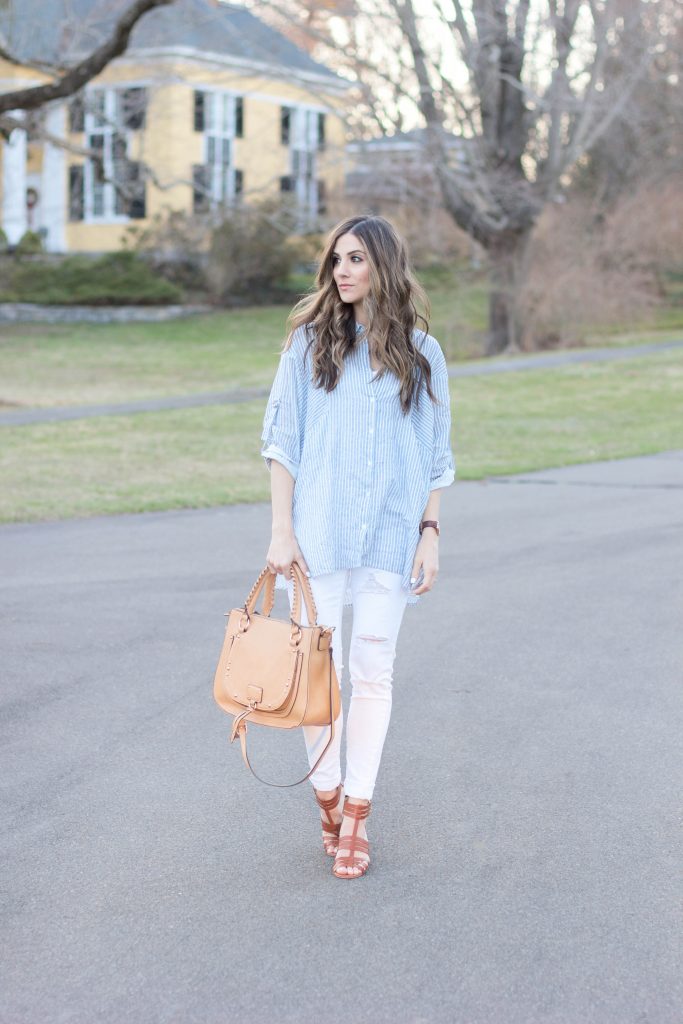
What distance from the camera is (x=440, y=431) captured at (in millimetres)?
4199

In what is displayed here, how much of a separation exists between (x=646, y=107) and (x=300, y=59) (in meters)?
10.0

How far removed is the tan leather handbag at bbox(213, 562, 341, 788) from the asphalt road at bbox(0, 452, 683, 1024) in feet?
1.70

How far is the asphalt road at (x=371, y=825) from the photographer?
3350 mm

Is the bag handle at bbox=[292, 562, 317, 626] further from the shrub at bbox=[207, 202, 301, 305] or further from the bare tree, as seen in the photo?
the shrub at bbox=[207, 202, 301, 305]

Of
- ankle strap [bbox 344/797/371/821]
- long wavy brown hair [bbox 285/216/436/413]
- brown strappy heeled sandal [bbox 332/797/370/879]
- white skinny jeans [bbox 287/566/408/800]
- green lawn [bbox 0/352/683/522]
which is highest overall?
long wavy brown hair [bbox 285/216/436/413]

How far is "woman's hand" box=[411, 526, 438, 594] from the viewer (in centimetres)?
407

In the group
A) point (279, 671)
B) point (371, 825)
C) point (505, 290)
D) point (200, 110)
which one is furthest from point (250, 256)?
point (279, 671)

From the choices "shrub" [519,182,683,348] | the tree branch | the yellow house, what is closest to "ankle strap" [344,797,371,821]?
the tree branch

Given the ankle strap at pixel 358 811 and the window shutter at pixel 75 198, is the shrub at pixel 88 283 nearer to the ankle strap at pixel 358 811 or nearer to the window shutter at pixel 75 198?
the window shutter at pixel 75 198

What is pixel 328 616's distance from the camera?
409 centimetres

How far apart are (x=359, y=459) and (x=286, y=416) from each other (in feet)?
0.83

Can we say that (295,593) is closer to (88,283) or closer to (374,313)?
(374,313)

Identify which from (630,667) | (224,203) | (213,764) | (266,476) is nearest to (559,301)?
(224,203)

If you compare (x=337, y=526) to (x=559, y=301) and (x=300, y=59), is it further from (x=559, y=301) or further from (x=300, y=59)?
(x=300, y=59)
